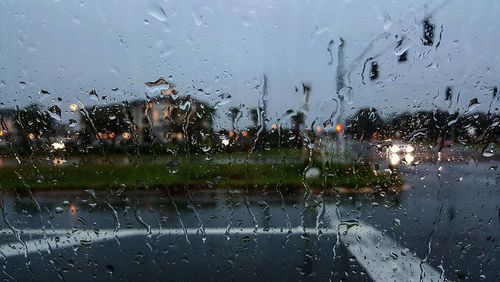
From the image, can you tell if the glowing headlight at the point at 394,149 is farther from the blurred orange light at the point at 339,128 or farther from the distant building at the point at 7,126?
the distant building at the point at 7,126

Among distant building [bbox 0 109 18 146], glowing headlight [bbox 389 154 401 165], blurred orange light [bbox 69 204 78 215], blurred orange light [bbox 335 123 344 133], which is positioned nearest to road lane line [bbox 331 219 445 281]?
glowing headlight [bbox 389 154 401 165]

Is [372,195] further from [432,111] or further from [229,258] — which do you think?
[229,258]

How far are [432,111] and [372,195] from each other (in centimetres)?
75

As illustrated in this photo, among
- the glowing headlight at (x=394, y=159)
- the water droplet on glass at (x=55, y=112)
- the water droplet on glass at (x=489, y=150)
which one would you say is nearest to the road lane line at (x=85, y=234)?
the glowing headlight at (x=394, y=159)

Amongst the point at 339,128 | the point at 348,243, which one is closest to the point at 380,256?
the point at 348,243

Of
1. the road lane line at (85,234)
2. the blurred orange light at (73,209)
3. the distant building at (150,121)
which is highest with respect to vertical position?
the distant building at (150,121)

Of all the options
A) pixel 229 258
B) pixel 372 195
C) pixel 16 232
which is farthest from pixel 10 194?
pixel 372 195

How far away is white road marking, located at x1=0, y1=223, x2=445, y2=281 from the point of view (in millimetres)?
3527

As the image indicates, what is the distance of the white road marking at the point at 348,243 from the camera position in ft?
11.6

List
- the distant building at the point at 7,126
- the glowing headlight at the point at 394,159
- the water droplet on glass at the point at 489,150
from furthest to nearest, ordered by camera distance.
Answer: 1. the glowing headlight at the point at 394,159
2. the distant building at the point at 7,126
3. the water droplet on glass at the point at 489,150

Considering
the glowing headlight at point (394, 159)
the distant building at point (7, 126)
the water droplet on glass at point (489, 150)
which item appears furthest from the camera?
the glowing headlight at point (394, 159)

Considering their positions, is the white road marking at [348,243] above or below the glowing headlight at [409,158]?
below

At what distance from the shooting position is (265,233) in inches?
155

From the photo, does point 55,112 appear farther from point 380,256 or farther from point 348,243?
point 380,256
